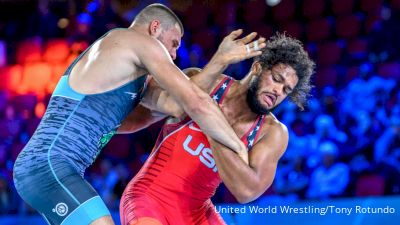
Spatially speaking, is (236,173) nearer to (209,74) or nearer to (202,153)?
(202,153)

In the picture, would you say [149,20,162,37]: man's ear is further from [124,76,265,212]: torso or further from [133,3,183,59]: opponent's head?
[124,76,265,212]: torso

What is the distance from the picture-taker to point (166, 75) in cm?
281

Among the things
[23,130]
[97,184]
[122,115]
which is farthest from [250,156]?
[23,130]

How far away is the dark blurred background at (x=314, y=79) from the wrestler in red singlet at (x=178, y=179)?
256 cm

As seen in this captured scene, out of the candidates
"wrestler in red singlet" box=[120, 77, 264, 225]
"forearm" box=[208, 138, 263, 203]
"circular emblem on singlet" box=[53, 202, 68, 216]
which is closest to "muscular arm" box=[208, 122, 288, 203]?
"forearm" box=[208, 138, 263, 203]

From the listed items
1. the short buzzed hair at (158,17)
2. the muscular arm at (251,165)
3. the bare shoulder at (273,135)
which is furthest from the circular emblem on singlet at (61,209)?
the bare shoulder at (273,135)

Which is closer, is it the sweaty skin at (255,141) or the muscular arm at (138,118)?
the sweaty skin at (255,141)

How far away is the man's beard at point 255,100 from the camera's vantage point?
3383mm

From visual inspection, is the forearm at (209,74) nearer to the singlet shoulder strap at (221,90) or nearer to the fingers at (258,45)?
the fingers at (258,45)

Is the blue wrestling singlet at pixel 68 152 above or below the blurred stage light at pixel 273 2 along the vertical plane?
above

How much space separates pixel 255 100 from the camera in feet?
11.1

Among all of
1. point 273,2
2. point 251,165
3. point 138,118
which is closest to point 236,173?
point 251,165

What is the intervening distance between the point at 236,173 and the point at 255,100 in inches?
19.4

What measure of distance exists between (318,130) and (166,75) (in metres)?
3.80
